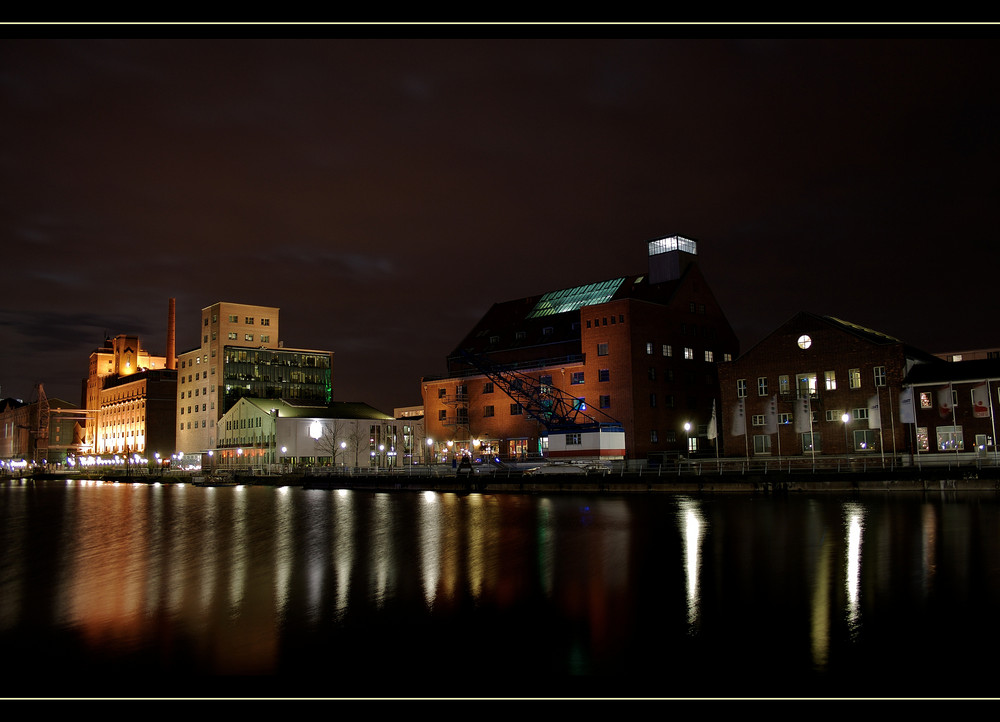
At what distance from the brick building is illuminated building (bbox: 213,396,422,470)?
3867cm

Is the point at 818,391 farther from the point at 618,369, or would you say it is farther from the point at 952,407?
the point at 618,369

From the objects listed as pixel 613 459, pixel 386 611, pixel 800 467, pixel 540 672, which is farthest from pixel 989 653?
pixel 613 459

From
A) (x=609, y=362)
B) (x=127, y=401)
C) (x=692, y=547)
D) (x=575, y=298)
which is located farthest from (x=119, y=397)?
(x=692, y=547)

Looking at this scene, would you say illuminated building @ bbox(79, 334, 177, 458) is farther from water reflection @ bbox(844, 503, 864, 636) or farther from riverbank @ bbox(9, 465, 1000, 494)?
water reflection @ bbox(844, 503, 864, 636)

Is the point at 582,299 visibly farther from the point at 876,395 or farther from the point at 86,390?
the point at 86,390

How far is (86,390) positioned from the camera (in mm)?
163375

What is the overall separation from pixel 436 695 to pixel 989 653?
778 centimetres

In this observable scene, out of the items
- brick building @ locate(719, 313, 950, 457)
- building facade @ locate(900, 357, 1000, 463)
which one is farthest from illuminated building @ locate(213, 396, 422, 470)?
building facade @ locate(900, 357, 1000, 463)

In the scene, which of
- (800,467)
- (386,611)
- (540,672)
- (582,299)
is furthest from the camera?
(582,299)

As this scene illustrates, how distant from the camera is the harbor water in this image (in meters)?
9.94

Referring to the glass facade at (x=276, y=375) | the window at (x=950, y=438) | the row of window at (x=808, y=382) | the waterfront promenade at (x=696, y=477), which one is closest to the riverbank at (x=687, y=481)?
the waterfront promenade at (x=696, y=477)

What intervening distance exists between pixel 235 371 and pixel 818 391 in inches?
3335

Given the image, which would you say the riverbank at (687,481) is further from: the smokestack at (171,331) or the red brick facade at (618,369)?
the smokestack at (171,331)

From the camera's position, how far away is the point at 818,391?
5403 centimetres
